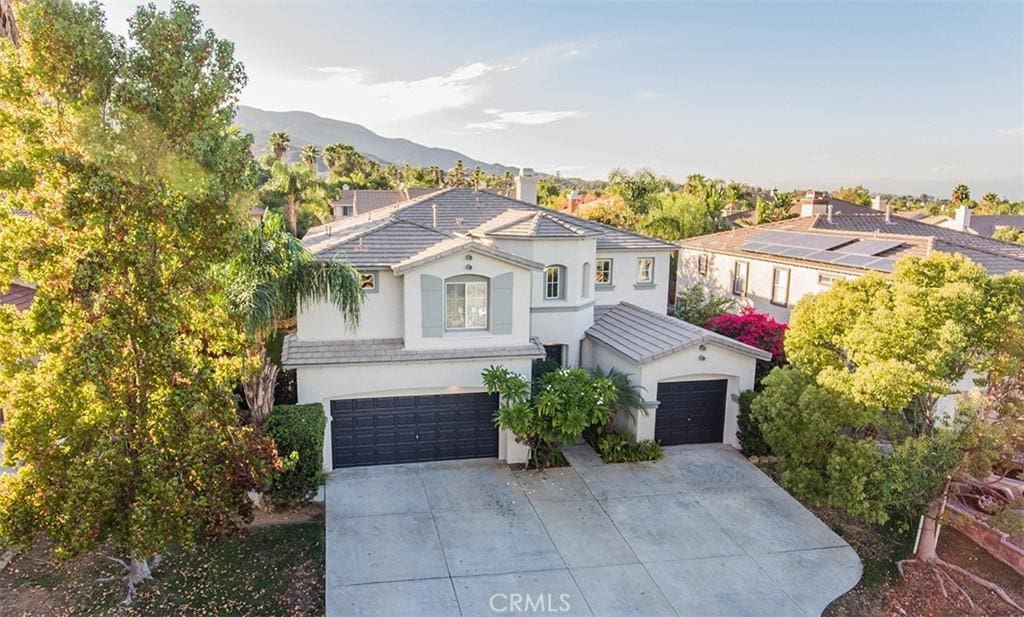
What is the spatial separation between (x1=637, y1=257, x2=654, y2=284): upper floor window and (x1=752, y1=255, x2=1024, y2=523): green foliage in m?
10.6

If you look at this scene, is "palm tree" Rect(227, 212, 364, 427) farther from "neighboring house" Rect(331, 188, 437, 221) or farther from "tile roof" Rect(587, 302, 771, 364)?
"neighboring house" Rect(331, 188, 437, 221)

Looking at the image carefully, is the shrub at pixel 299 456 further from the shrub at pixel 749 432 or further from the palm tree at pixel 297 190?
the palm tree at pixel 297 190

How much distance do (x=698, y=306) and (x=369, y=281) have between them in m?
15.7

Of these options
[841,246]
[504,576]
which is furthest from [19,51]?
[841,246]

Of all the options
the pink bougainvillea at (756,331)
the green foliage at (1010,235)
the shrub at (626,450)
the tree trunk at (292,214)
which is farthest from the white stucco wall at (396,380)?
the green foliage at (1010,235)

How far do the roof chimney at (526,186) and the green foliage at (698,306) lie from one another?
7.99 m

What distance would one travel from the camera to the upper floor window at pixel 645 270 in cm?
2321

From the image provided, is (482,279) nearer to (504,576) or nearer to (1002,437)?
(504,576)

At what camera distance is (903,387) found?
33.2 feet

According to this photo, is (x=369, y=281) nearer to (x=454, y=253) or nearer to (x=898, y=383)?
(x=454, y=253)

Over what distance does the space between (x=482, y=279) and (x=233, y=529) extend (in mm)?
8615

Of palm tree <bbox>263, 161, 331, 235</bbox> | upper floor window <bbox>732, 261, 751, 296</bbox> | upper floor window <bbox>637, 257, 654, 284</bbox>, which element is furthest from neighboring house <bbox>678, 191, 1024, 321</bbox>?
palm tree <bbox>263, 161, 331, 235</bbox>

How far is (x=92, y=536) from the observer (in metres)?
8.40

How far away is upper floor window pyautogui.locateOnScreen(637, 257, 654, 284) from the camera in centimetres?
2321
